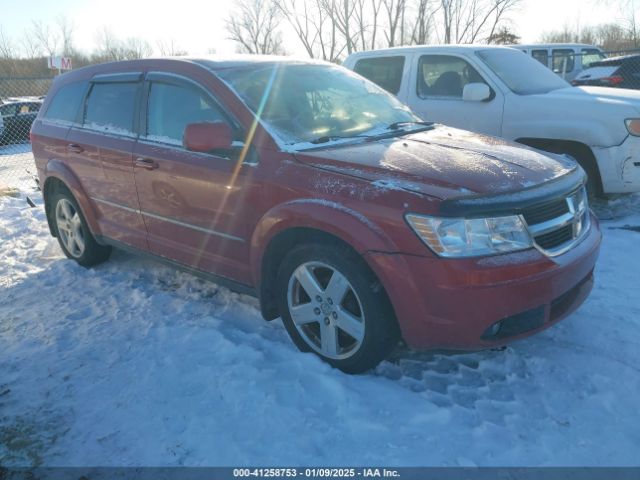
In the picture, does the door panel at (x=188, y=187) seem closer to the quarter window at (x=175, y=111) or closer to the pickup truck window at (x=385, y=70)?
the quarter window at (x=175, y=111)

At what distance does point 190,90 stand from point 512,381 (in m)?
2.73

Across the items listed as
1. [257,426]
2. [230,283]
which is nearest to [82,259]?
[230,283]

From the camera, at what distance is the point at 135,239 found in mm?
4188

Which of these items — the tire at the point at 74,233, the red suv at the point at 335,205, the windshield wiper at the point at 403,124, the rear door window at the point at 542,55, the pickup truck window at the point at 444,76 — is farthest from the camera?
the rear door window at the point at 542,55

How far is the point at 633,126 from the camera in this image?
5012 millimetres

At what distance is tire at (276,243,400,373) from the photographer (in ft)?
8.82

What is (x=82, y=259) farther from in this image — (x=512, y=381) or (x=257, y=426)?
(x=512, y=381)

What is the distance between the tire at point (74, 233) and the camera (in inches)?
190

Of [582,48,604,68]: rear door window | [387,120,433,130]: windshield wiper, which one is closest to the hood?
[387,120,433,130]: windshield wiper

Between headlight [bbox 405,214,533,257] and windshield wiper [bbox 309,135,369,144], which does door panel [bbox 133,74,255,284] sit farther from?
headlight [bbox 405,214,533,257]

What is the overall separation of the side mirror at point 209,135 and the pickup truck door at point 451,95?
3144 millimetres

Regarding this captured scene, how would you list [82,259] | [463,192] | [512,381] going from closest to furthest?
[463,192] → [512,381] → [82,259]

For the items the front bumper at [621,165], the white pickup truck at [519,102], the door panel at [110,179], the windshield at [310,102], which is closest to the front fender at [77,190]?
the door panel at [110,179]

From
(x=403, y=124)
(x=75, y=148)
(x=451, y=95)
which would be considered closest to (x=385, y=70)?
(x=451, y=95)
